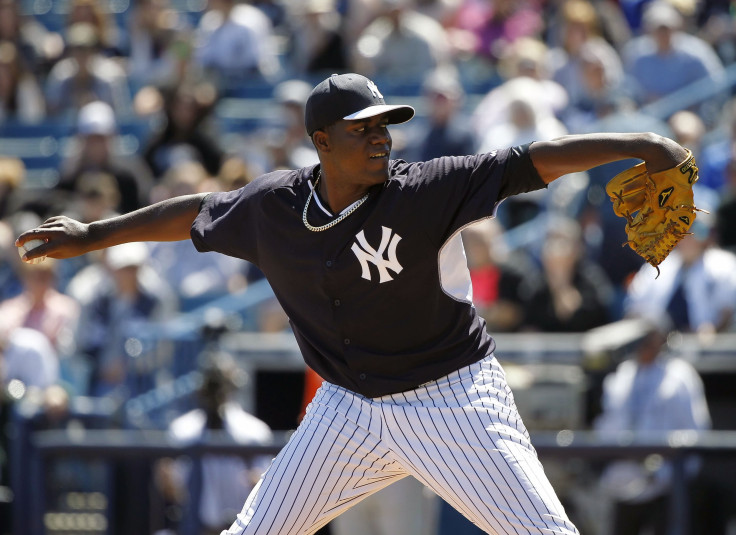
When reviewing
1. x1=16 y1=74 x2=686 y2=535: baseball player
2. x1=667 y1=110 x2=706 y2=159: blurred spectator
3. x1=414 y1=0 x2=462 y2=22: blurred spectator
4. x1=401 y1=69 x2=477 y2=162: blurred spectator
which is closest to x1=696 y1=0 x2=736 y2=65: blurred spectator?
x1=667 y1=110 x2=706 y2=159: blurred spectator

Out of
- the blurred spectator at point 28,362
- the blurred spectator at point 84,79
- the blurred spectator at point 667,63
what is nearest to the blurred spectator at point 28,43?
the blurred spectator at point 84,79

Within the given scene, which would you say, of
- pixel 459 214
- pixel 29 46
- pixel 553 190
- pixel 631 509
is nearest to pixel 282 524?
pixel 459 214

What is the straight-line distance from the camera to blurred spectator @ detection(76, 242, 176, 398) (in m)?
8.20

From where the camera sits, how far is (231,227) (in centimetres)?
429

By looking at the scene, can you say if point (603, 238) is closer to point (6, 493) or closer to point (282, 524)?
point (6, 493)

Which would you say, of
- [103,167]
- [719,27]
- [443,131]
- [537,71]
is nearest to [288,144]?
[443,131]

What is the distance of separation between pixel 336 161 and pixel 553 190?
5299 millimetres

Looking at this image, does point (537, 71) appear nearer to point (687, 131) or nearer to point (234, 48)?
point (687, 131)

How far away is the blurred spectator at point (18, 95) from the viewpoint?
1216 cm

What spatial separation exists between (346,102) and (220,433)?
10.8 feet

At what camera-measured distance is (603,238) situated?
8.49 m

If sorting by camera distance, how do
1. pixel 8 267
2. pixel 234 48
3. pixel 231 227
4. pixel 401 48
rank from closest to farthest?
pixel 231 227 < pixel 8 267 < pixel 401 48 < pixel 234 48

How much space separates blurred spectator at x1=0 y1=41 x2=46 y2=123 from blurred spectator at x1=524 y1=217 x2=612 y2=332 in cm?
615

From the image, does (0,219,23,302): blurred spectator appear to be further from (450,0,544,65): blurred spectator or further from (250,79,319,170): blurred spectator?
(450,0,544,65): blurred spectator
